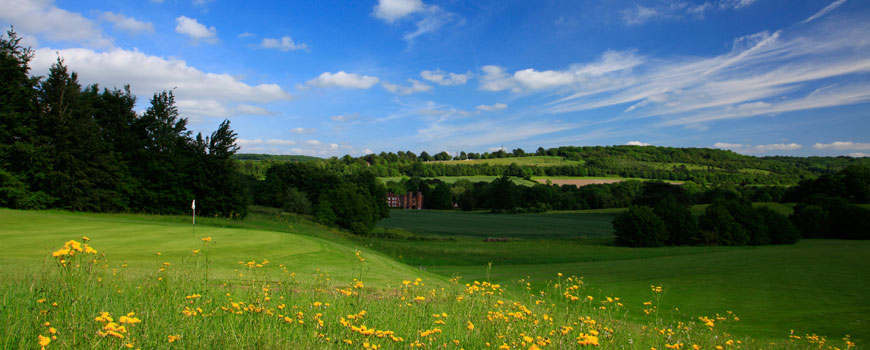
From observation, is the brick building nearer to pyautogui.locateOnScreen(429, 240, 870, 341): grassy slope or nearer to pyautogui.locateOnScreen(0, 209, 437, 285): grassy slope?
pyautogui.locateOnScreen(429, 240, 870, 341): grassy slope

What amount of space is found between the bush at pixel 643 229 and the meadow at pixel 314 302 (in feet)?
58.7

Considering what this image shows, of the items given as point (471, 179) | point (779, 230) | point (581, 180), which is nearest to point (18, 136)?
point (779, 230)

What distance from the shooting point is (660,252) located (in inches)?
1355

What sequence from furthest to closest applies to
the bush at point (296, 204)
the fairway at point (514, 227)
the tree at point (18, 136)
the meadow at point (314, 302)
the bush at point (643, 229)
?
the fairway at point (514, 227)
the bush at point (296, 204)
the bush at point (643, 229)
the tree at point (18, 136)
the meadow at point (314, 302)

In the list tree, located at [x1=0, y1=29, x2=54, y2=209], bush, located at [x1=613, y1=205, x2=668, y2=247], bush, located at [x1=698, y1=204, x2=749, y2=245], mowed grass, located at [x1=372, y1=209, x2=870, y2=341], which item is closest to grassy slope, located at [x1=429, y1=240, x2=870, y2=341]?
mowed grass, located at [x1=372, y1=209, x2=870, y2=341]

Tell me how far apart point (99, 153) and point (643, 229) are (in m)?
47.3

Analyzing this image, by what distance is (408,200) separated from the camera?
369 feet

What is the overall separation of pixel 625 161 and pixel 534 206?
5364 centimetres

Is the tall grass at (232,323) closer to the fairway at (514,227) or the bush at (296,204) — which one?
the bush at (296,204)

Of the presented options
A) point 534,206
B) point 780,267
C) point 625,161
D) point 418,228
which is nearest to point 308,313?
point 780,267

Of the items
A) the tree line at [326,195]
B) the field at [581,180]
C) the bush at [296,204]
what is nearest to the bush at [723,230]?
the tree line at [326,195]

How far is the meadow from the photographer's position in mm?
4207

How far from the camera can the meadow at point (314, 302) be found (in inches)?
166

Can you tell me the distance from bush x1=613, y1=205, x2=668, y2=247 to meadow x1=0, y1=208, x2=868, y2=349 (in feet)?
58.7
